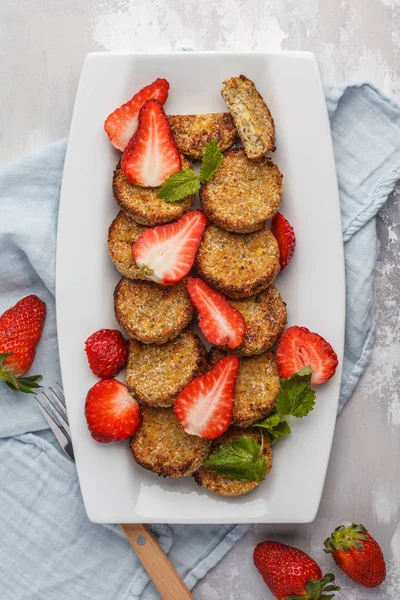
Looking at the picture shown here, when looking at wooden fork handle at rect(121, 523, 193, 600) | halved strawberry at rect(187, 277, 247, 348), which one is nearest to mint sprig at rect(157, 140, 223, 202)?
halved strawberry at rect(187, 277, 247, 348)

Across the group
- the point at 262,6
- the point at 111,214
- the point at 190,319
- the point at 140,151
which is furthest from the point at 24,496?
the point at 262,6

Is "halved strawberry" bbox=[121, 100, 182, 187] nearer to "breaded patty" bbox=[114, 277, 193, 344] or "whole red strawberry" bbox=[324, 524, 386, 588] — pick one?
"breaded patty" bbox=[114, 277, 193, 344]

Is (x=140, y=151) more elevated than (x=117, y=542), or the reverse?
(x=140, y=151)

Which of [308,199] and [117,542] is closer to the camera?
[308,199]

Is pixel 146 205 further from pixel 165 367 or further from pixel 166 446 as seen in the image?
pixel 166 446

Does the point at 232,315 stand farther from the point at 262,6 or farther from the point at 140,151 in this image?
the point at 262,6

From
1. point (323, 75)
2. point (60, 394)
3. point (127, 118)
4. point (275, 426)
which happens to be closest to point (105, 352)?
point (60, 394)

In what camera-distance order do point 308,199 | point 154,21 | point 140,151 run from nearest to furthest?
point 140,151 < point 308,199 < point 154,21
